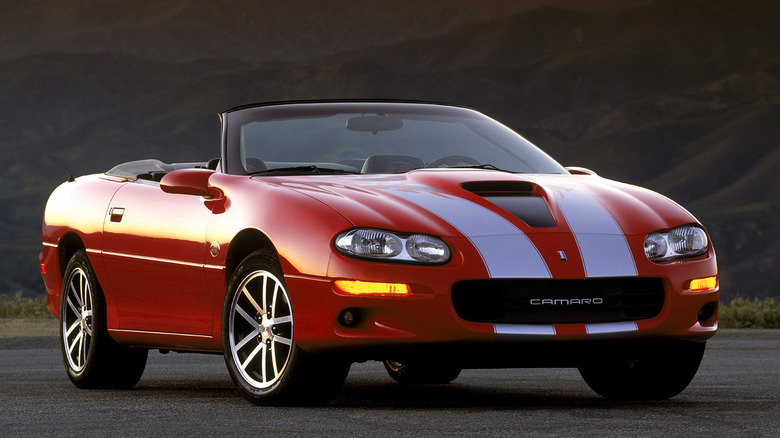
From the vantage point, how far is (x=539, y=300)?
581 centimetres

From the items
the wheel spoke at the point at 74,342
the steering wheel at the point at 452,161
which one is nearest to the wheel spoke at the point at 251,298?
the steering wheel at the point at 452,161

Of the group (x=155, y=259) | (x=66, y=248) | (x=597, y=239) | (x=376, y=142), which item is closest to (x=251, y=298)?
(x=155, y=259)

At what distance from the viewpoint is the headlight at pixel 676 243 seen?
6.09 meters

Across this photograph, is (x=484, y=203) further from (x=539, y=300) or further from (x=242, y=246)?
(x=242, y=246)

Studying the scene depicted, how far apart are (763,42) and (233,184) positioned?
177746 mm

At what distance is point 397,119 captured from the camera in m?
7.54

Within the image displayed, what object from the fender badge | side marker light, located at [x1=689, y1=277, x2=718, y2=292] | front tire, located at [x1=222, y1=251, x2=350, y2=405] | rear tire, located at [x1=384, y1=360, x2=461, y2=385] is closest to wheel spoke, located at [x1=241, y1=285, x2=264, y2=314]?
front tire, located at [x1=222, y1=251, x2=350, y2=405]

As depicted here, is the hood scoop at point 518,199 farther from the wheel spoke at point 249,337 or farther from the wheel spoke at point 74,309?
the wheel spoke at point 74,309

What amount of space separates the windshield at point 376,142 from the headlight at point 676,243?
1150 mm

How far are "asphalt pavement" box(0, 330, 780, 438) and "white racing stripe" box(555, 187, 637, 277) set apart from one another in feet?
2.06

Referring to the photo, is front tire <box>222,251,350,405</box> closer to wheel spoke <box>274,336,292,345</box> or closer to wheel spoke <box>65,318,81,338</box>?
wheel spoke <box>274,336,292,345</box>

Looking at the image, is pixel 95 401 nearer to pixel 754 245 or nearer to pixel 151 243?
pixel 151 243

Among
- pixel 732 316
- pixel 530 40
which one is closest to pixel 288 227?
pixel 732 316

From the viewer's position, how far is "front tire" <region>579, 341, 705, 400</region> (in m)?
6.62
